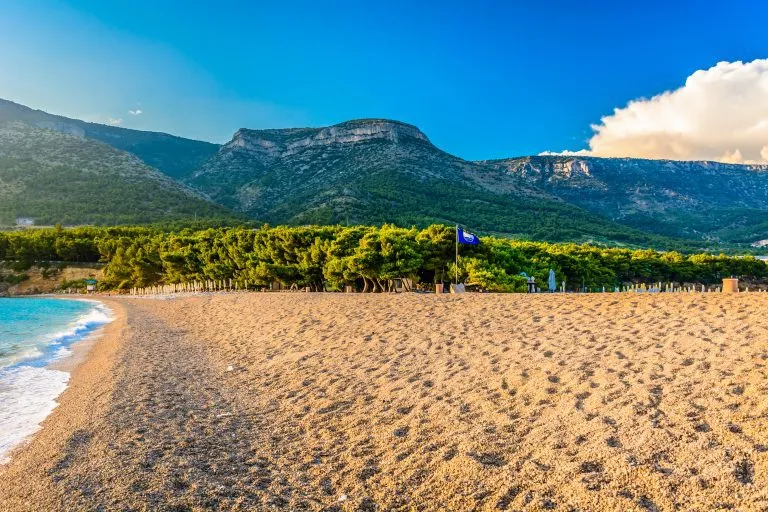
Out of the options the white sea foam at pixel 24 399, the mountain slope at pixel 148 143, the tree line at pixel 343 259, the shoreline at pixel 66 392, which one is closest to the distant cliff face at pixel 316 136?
the mountain slope at pixel 148 143

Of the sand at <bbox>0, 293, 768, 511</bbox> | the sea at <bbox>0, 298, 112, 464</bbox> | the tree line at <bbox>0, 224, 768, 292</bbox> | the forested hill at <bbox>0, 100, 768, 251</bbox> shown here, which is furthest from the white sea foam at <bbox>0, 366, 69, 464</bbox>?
the forested hill at <bbox>0, 100, 768, 251</bbox>

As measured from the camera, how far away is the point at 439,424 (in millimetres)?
6215

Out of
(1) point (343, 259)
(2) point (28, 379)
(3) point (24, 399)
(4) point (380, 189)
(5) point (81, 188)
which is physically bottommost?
(2) point (28, 379)

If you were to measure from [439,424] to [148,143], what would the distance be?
206027 mm

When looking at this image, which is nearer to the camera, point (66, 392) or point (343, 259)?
point (66, 392)

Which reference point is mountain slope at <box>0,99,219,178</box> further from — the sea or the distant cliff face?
the sea

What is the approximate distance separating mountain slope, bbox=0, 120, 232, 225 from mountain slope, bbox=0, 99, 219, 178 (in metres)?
43.6

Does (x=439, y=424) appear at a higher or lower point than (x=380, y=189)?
lower

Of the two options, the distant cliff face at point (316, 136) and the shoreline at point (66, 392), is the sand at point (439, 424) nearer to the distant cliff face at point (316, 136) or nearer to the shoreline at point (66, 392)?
the shoreline at point (66, 392)

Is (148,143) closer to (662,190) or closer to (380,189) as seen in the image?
(380,189)

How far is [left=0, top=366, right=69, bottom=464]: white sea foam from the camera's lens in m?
7.07

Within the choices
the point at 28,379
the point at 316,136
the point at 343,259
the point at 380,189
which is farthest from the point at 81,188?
the point at 28,379

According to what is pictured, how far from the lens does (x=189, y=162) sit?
170 meters

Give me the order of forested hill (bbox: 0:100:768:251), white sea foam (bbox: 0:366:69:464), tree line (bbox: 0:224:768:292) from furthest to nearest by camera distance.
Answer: forested hill (bbox: 0:100:768:251) → tree line (bbox: 0:224:768:292) → white sea foam (bbox: 0:366:69:464)
